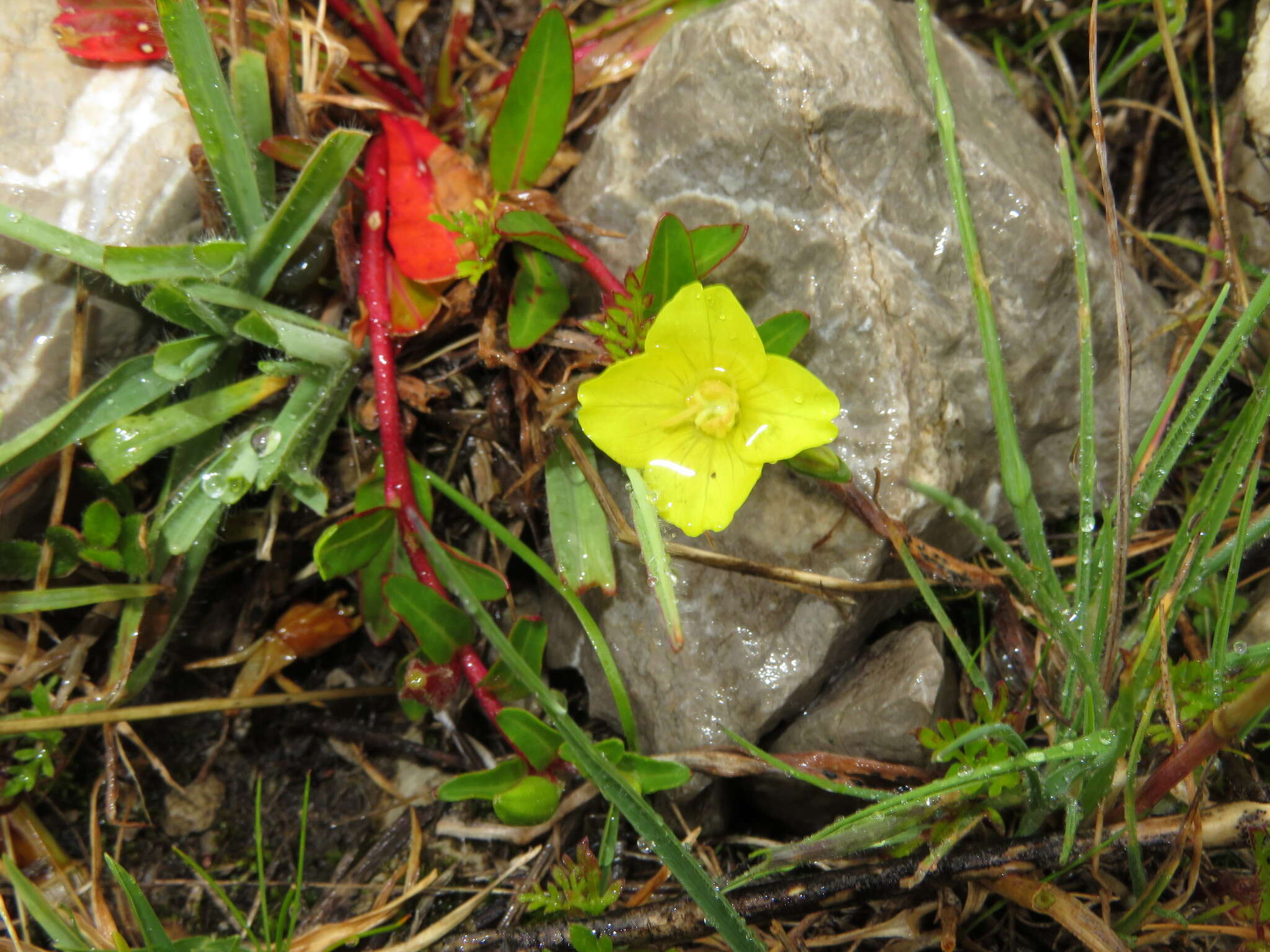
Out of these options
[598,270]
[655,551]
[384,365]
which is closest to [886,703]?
[655,551]

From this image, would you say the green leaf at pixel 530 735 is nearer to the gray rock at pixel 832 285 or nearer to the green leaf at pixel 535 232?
the gray rock at pixel 832 285

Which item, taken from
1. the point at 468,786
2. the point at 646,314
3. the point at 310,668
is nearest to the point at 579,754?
the point at 468,786

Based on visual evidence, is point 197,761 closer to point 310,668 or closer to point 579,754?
point 310,668

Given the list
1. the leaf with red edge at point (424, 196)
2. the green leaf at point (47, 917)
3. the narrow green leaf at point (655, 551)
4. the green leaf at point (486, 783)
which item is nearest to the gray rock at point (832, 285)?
the narrow green leaf at point (655, 551)

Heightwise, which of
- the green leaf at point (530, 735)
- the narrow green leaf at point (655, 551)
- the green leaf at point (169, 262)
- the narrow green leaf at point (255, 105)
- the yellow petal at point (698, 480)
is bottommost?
the green leaf at point (530, 735)

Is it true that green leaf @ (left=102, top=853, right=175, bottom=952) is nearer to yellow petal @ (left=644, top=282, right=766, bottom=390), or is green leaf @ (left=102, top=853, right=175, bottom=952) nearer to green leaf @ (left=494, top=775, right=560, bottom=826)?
green leaf @ (left=494, top=775, right=560, bottom=826)

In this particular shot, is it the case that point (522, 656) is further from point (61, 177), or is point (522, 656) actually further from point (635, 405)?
point (61, 177)

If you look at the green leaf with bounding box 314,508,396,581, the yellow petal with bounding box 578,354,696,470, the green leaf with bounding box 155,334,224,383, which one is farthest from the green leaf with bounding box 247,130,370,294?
the yellow petal with bounding box 578,354,696,470
